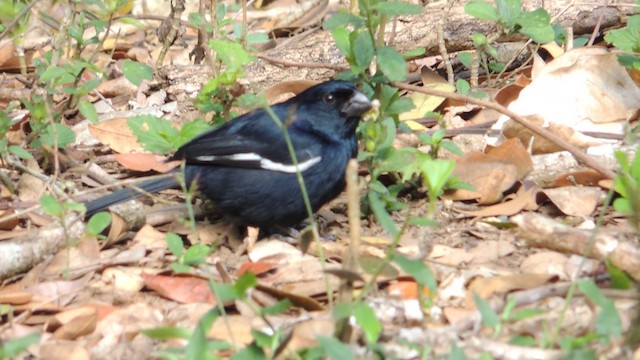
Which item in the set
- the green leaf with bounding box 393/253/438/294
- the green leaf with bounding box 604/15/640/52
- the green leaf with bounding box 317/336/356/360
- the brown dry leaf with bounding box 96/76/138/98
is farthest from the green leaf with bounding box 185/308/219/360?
the brown dry leaf with bounding box 96/76/138/98

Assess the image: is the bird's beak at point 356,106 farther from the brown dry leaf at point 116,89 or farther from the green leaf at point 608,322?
the brown dry leaf at point 116,89

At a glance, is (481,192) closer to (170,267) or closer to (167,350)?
(170,267)

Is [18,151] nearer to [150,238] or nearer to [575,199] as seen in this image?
[150,238]

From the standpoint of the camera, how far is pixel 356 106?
399 centimetres

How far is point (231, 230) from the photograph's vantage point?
4.04 meters

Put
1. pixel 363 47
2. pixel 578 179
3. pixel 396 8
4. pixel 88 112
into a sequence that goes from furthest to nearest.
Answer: pixel 88 112 → pixel 578 179 → pixel 363 47 → pixel 396 8

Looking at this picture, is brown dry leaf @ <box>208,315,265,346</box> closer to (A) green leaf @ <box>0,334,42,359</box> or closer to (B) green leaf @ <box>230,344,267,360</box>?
(B) green leaf @ <box>230,344,267,360</box>

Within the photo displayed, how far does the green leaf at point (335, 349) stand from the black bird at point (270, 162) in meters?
1.36

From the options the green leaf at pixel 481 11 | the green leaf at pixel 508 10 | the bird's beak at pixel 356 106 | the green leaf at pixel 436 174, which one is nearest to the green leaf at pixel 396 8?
the bird's beak at pixel 356 106

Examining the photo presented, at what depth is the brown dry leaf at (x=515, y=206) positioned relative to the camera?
12.9ft

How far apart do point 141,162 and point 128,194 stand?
61 centimetres

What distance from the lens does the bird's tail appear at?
12.8 ft

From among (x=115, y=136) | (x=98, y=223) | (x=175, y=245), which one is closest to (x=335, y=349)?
(x=175, y=245)

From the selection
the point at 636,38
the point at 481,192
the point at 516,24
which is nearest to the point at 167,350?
the point at 481,192
